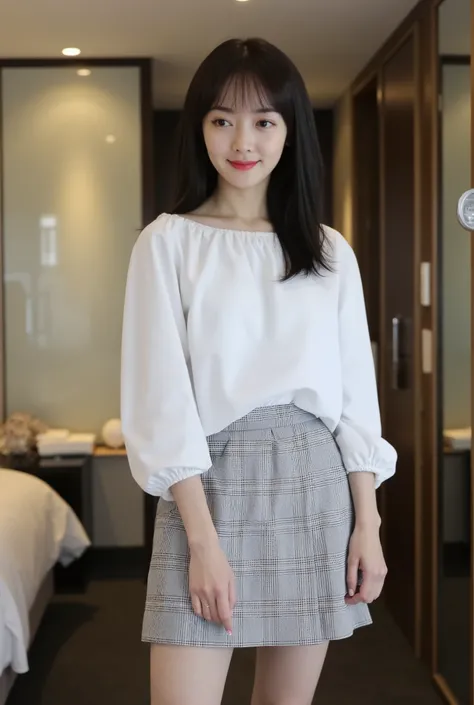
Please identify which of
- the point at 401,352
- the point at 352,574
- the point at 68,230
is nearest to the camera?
the point at 352,574

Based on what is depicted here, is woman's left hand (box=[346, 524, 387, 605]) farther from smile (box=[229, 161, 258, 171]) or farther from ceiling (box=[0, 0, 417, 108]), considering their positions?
ceiling (box=[0, 0, 417, 108])

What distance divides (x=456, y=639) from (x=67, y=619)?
158cm

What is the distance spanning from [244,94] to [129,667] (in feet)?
7.33

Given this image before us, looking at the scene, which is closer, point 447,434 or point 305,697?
point 305,697

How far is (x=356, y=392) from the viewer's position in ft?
4.71

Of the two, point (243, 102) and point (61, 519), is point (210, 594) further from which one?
point (61, 519)

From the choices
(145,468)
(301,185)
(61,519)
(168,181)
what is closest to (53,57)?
(168,181)

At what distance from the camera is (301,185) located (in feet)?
4.63

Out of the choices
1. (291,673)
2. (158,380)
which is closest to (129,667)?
(291,673)

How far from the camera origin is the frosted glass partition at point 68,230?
3996 millimetres

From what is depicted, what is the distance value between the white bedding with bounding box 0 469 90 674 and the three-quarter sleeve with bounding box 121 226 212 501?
1358 mm

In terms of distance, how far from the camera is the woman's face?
4.37 feet

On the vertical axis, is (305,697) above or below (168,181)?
below

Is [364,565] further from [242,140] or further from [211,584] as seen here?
[242,140]
